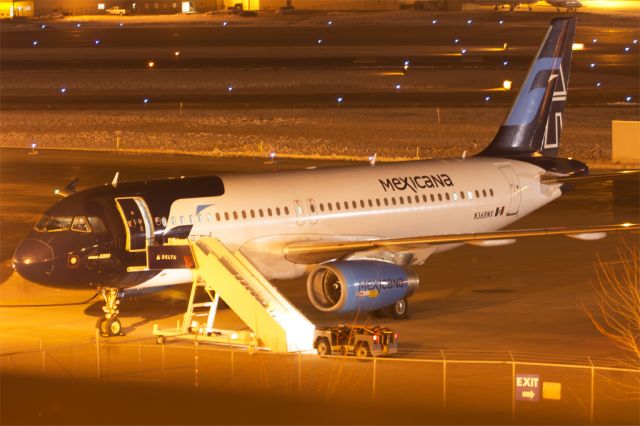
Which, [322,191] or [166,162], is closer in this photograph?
[322,191]

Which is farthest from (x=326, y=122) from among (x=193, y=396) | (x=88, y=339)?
(x=193, y=396)

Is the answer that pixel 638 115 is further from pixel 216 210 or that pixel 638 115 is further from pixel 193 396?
pixel 193 396

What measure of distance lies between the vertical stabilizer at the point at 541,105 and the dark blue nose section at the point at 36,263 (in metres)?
18.8

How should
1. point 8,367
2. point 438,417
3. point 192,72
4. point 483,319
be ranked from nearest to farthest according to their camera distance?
1. point 438,417
2. point 8,367
3. point 483,319
4. point 192,72

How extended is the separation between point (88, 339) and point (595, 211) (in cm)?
2921

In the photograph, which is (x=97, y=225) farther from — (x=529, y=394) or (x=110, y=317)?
(x=529, y=394)

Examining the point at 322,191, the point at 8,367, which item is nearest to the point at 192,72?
the point at 322,191

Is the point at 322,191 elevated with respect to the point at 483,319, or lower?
elevated

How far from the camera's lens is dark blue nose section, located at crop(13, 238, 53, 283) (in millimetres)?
35438

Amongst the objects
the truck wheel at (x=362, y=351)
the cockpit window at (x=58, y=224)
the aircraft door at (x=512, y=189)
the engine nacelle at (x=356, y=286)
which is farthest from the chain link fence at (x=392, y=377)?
the aircraft door at (x=512, y=189)

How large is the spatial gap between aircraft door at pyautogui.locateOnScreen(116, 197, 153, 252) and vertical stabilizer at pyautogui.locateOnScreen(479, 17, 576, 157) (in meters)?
16.2

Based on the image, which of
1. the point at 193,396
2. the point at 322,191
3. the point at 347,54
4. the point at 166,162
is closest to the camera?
the point at 193,396

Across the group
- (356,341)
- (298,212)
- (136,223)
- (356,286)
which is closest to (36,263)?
(136,223)

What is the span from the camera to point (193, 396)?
28391mm
